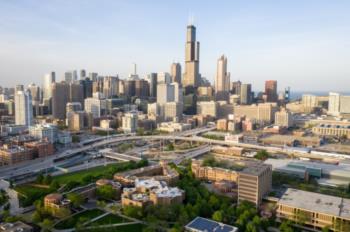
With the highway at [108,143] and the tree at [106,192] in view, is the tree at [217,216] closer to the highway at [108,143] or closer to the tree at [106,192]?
the tree at [106,192]

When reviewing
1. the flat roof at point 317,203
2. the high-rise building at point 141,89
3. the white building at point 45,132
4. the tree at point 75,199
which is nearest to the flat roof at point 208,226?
the flat roof at point 317,203

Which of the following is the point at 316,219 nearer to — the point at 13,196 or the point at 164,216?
the point at 164,216

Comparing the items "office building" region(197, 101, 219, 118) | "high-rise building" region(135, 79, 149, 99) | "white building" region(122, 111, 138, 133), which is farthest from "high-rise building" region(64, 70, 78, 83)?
"white building" region(122, 111, 138, 133)

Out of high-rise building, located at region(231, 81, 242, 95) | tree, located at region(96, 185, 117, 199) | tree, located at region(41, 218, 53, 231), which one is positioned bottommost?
tree, located at region(41, 218, 53, 231)

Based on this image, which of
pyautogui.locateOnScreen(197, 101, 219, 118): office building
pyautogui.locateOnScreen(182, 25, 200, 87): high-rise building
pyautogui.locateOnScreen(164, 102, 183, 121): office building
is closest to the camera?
pyautogui.locateOnScreen(164, 102, 183, 121): office building

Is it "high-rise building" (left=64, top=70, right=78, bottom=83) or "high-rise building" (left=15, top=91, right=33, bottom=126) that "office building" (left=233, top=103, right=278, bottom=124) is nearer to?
"high-rise building" (left=15, top=91, right=33, bottom=126)

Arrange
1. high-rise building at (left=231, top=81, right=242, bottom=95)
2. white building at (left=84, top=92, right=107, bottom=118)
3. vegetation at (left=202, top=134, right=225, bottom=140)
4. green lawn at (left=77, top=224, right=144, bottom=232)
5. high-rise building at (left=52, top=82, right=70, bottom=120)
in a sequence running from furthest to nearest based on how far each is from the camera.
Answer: high-rise building at (left=231, top=81, right=242, bottom=95)
white building at (left=84, top=92, right=107, bottom=118)
high-rise building at (left=52, top=82, right=70, bottom=120)
vegetation at (left=202, top=134, right=225, bottom=140)
green lawn at (left=77, top=224, right=144, bottom=232)

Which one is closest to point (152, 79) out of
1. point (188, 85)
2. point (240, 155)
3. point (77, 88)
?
point (188, 85)
